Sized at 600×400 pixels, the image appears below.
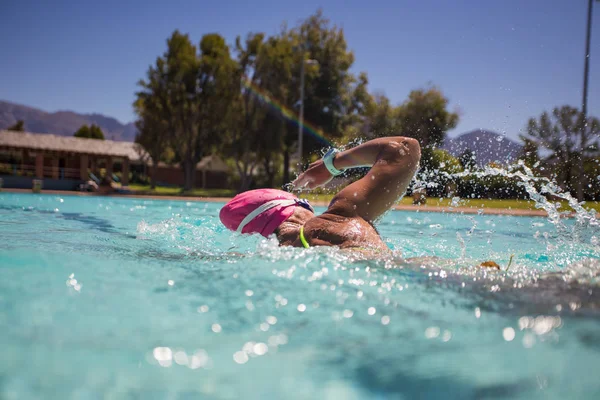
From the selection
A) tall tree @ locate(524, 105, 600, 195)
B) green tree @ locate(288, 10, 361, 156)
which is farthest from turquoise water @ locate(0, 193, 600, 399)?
green tree @ locate(288, 10, 361, 156)

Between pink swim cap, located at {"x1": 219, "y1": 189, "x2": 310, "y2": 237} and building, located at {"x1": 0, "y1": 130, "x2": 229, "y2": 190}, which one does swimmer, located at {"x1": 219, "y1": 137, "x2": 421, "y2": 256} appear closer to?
pink swim cap, located at {"x1": 219, "y1": 189, "x2": 310, "y2": 237}

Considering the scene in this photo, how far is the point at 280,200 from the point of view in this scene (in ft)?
12.8

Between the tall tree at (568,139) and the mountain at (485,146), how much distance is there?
251 inches

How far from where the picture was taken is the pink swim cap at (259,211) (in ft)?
12.4

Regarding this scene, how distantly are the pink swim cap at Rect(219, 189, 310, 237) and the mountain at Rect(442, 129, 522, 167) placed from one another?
11.0ft

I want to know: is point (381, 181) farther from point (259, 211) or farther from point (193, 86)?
point (193, 86)

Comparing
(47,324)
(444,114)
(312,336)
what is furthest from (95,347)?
(444,114)

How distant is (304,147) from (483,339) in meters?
36.5

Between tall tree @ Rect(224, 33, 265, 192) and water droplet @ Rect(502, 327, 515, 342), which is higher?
tall tree @ Rect(224, 33, 265, 192)

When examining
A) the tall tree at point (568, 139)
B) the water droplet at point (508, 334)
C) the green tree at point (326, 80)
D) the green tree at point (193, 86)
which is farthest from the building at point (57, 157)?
the water droplet at point (508, 334)

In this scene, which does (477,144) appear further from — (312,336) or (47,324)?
(47,324)

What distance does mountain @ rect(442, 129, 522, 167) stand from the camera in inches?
264

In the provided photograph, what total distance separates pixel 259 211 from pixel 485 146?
4595 mm

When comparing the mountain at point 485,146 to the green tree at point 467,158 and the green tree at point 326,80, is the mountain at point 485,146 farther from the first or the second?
the green tree at point 326,80
